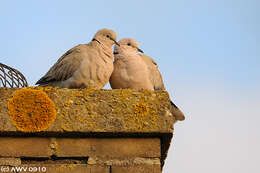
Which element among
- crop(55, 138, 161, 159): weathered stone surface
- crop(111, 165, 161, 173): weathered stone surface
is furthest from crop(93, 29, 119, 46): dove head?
crop(111, 165, 161, 173): weathered stone surface

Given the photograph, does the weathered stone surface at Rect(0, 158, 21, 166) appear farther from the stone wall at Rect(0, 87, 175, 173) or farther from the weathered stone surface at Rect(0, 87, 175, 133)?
the weathered stone surface at Rect(0, 87, 175, 133)

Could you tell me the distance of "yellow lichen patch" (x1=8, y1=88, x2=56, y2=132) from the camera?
3.91 m

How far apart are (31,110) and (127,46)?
3.20 metres

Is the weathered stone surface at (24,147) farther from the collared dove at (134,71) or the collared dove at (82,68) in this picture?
the collared dove at (134,71)

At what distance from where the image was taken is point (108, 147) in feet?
12.9

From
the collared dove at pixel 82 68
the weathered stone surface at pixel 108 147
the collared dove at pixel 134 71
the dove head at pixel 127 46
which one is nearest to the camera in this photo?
the weathered stone surface at pixel 108 147

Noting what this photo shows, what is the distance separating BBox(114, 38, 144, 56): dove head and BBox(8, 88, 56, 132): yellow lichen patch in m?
2.85

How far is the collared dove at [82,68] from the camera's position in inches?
201

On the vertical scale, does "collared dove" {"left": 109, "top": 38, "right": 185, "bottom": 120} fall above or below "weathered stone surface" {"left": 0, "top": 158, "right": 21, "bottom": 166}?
above

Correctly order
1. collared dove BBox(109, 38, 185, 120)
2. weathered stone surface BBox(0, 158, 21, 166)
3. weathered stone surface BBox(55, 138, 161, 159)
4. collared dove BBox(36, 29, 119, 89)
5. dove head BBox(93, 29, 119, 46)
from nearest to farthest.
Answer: weathered stone surface BBox(0, 158, 21, 166), weathered stone surface BBox(55, 138, 161, 159), collared dove BBox(36, 29, 119, 89), collared dove BBox(109, 38, 185, 120), dove head BBox(93, 29, 119, 46)

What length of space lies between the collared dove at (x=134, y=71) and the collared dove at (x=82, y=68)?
0.40 metres

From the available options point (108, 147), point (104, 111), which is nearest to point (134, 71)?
point (104, 111)

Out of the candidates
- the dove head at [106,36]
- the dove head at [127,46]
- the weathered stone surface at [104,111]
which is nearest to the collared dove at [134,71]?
the dove head at [127,46]

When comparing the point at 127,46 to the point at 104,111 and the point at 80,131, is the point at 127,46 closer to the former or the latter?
the point at 104,111
